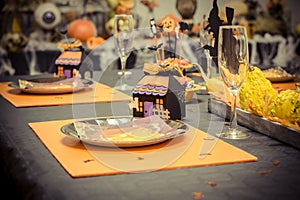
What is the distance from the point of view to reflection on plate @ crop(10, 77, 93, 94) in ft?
6.47

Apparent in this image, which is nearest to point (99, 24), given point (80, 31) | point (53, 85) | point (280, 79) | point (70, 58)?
point (80, 31)

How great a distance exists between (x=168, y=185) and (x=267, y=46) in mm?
3534

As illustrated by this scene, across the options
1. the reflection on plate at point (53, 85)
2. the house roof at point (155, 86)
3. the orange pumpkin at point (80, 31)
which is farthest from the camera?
the orange pumpkin at point (80, 31)

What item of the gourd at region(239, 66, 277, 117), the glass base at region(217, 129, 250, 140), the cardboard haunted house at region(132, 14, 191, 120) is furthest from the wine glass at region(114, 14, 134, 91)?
the glass base at region(217, 129, 250, 140)

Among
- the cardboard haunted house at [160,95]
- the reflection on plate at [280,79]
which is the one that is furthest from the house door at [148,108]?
the reflection on plate at [280,79]

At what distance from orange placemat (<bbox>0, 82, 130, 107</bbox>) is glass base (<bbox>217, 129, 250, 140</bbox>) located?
0.58 metres

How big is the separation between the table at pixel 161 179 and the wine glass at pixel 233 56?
14 cm

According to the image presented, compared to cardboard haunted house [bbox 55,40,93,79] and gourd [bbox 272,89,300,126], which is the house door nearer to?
gourd [bbox 272,89,300,126]

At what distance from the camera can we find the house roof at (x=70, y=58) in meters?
2.26

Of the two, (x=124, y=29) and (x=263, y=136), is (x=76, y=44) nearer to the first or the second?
(x=124, y=29)

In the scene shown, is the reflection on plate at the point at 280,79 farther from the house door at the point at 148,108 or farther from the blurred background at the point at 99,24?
the blurred background at the point at 99,24

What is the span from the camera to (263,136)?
52.7 inches

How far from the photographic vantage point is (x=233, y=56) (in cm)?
131

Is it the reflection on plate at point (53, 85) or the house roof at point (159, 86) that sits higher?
the house roof at point (159, 86)
